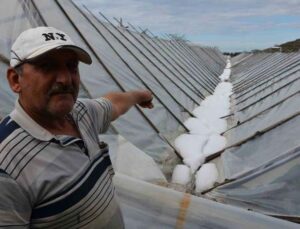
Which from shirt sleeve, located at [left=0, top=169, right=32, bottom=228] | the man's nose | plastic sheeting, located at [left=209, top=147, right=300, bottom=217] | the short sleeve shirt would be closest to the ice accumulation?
plastic sheeting, located at [left=209, top=147, right=300, bottom=217]

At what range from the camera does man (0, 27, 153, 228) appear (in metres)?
1.58

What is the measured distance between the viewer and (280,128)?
549cm

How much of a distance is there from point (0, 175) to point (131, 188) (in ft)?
4.88

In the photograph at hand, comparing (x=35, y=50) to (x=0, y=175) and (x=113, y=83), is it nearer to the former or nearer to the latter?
(x=0, y=175)

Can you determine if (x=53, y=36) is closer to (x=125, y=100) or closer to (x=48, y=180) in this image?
(x=48, y=180)

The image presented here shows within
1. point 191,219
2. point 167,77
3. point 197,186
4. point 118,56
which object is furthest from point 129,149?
point 167,77

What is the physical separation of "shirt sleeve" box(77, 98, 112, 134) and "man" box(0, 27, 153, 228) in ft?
1.17

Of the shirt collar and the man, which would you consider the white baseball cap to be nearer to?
the man

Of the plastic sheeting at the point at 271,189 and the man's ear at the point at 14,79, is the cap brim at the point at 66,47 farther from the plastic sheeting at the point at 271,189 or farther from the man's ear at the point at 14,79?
the plastic sheeting at the point at 271,189

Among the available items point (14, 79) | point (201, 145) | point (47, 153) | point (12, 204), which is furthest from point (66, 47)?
point (201, 145)

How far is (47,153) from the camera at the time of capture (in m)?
1.67

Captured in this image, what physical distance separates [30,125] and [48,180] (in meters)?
0.23

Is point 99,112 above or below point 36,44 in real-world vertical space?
below

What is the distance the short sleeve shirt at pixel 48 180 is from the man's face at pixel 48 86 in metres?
0.05
